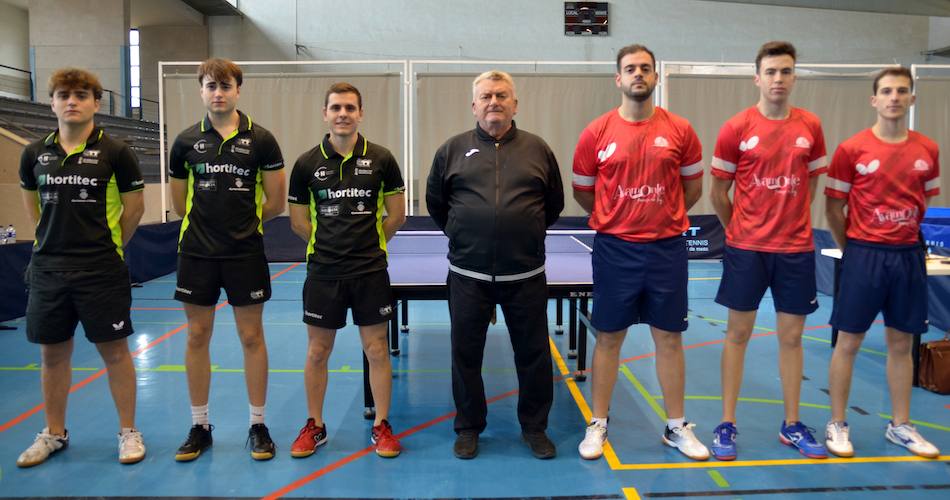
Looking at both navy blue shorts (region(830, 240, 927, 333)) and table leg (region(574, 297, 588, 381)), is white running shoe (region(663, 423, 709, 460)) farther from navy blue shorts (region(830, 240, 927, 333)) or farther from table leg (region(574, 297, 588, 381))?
table leg (region(574, 297, 588, 381))

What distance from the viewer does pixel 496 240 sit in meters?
2.91

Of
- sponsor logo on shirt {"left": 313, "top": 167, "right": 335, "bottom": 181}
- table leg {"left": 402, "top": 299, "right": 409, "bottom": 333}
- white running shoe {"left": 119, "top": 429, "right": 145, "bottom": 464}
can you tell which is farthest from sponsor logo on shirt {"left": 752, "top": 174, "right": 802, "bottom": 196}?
table leg {"left": 402, "top": 299, "right": 409, "bottom": 333}

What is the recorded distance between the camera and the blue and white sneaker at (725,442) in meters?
3.03

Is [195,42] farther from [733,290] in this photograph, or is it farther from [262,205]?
[733,290]

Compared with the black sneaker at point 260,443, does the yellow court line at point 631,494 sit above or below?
below

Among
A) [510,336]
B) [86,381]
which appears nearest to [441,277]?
[510,336]

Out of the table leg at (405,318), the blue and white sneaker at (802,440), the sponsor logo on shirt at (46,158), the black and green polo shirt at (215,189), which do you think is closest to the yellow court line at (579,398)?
the blue and white sneaker at (802,440)

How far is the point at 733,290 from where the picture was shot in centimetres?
305

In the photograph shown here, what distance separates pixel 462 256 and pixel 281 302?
4.47m

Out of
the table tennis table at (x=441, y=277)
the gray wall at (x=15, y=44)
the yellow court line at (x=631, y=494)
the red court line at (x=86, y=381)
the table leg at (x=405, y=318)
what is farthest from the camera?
the gray wall at (x=15, y=44)

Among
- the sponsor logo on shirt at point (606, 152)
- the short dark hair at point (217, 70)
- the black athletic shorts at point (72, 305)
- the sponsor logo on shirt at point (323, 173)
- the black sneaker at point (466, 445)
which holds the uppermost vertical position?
the short dark hair at point (217, 70)

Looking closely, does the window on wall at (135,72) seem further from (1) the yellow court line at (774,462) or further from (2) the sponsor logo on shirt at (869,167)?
(2) the sponsor logo on shirt at (869,167)

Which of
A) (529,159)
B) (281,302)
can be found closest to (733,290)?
(529,159)

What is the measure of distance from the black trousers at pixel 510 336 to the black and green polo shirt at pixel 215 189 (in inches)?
39.6
